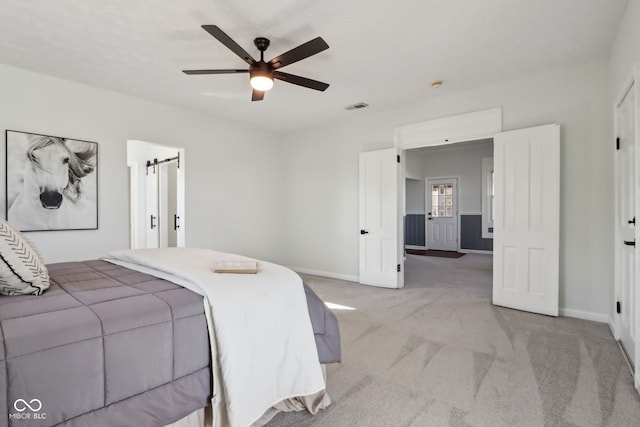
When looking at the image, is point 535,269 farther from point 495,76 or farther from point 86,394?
point 86,394

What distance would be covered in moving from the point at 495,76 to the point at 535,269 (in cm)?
219

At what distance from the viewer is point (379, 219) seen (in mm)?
4699

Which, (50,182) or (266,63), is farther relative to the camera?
(50,182)

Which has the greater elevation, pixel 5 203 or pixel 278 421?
pixel 5 203

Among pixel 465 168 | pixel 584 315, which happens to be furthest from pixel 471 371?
pixel 465 168

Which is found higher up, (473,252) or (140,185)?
(140,185)

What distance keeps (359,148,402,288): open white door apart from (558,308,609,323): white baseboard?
1.91 metres

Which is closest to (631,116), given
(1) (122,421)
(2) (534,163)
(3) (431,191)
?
(2) (534,163)

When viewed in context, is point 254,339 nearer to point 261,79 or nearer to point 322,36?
point 261,79

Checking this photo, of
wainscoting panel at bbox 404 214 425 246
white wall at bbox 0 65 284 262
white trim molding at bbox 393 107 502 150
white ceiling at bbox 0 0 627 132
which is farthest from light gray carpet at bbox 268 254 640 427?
wainscoting panel at bbox 404 214 425 246

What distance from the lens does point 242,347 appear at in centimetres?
144

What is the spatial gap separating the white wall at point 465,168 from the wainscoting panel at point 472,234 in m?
0.19

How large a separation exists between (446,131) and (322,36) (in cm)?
224

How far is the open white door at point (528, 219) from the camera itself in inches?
130
